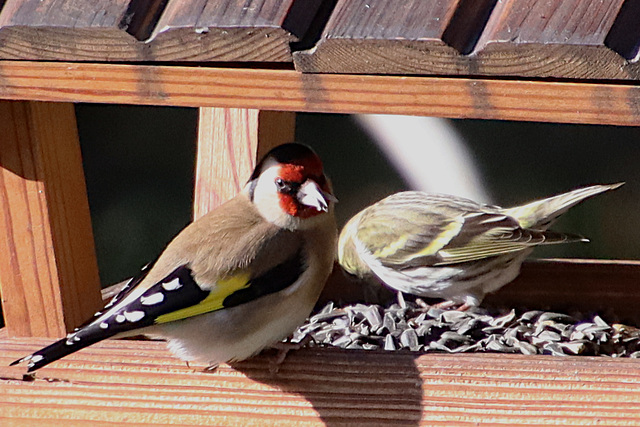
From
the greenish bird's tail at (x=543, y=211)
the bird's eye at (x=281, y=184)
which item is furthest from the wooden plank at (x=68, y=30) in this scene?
the greenish bird's tail at (x=543, y=211)

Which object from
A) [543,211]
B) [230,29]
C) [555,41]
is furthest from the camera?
[543,211]

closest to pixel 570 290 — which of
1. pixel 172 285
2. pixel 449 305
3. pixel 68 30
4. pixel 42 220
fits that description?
pixel 449 305

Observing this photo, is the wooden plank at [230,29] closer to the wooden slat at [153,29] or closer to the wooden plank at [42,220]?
the wooden slat at [153,29]

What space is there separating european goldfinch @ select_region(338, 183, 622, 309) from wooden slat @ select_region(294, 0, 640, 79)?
1281 mm

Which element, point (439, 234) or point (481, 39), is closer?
point (481, 39)

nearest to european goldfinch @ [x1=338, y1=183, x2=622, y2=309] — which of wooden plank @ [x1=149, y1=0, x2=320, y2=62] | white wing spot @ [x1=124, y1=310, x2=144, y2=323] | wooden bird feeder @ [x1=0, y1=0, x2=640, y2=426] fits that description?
wooden bird feeder @ [x1=0, y1=0, x2=640, y2=426]

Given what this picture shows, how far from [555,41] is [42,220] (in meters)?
1.19

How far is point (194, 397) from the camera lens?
6.85 ft

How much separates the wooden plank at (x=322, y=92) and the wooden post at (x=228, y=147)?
637 millimetres

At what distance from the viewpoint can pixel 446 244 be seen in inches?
120

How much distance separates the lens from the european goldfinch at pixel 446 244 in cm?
296

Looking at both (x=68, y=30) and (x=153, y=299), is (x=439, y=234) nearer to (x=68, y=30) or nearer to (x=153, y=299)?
(x=153, y=299)

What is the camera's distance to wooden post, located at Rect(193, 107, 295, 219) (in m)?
2.58

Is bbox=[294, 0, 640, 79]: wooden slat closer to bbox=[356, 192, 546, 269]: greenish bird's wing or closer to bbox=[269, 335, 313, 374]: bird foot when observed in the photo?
bbox=[269, 335, 313, 374]: bird foot
